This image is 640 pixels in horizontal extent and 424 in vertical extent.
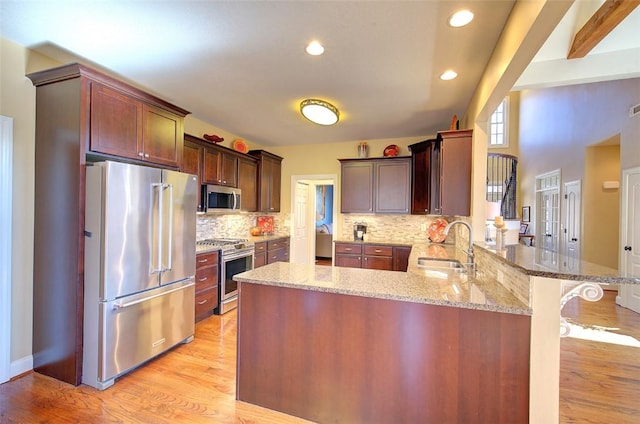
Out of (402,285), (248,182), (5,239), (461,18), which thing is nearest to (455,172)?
(461,18)

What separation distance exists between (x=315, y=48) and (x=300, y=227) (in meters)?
4.21

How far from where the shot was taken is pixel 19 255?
7.57ft

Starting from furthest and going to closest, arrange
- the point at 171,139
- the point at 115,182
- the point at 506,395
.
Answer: the point at 171,139, the point at 115,182, the point at 506,395

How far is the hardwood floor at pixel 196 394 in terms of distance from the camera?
188 centimetres

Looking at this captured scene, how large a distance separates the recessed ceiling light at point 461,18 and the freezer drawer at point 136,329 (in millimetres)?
3163

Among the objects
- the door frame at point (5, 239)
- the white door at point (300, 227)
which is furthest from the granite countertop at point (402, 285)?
the white door at point (300, 227)

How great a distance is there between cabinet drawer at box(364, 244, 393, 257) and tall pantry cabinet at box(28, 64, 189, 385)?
3.63 meters

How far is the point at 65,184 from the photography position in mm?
2248

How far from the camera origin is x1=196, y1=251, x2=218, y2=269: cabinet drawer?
11.0 ft

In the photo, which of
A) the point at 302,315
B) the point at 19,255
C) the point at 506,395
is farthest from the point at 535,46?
the point at 19,255

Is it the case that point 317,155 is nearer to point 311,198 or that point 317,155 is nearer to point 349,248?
point 311,198

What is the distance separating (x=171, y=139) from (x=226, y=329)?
221cm

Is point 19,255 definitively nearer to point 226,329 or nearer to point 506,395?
point 226,329

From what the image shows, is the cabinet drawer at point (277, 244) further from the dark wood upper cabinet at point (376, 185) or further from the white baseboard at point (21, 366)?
the white baseboard at point (21, 366)
